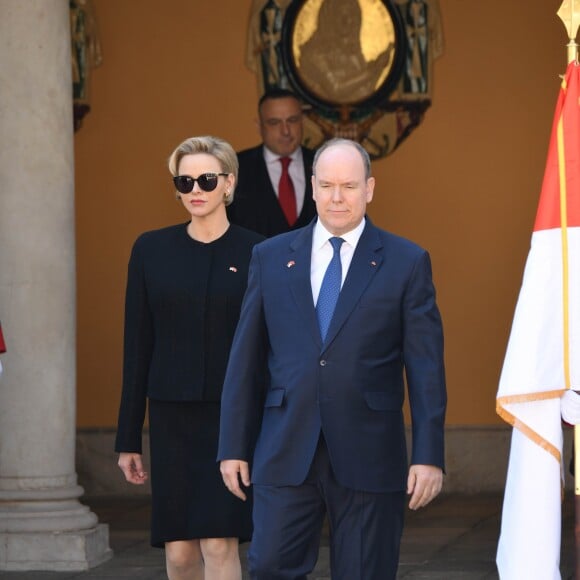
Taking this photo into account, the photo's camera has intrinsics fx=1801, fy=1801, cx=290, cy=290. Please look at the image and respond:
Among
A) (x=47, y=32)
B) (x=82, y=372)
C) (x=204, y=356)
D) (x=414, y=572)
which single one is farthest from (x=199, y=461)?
(x=82, y=372)

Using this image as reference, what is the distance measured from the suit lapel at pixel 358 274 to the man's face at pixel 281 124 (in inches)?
166

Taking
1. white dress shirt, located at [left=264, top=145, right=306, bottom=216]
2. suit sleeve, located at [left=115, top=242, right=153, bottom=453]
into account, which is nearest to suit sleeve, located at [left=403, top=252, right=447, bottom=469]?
suit sleeve, located at [left=115, top=242, right=153, bottom=453]

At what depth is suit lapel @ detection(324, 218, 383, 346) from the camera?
5.33m

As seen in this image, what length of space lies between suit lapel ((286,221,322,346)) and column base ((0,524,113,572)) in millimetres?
3255

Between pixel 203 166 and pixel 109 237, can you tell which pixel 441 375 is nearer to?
pixel 203 166

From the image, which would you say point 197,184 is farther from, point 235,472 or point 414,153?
point 414,153

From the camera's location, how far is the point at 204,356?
6.30m

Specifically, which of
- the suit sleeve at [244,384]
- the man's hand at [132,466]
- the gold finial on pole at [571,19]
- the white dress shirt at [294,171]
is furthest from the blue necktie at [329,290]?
the white dress shirt at [294,171]

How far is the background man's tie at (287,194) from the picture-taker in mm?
9797

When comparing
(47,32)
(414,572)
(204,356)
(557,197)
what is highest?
(47,32)

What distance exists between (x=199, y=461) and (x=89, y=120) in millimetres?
5154

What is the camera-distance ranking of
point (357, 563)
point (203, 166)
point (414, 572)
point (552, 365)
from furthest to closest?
1. point (414, 572)
2. point (203, 166)
3. point (552, 365)
4. point (357, 563)

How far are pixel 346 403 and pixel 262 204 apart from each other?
180 inches

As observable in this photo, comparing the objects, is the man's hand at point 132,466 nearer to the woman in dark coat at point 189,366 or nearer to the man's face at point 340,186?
the woman in dark coat at point 189,366
